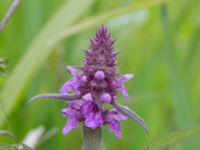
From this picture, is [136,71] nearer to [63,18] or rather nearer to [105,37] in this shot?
[63,18]

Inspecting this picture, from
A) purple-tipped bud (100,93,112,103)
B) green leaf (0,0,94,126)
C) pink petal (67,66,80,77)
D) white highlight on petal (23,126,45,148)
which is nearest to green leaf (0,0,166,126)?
green leaf (0,0,94,126)

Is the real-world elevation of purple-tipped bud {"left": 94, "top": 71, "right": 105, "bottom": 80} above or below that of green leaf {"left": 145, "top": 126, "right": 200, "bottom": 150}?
above

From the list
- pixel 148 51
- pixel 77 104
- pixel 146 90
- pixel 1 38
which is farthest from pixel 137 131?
pixel 77 104

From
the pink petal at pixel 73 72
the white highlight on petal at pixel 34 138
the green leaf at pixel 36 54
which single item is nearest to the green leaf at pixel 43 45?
the green leaf at pixel 36 54

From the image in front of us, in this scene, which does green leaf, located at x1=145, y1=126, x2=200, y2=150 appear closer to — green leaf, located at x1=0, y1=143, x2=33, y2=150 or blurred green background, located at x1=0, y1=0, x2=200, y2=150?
green leaf, located at x1=0, y1=143, x2=33, y2=150

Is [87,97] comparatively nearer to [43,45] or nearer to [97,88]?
[97,88]

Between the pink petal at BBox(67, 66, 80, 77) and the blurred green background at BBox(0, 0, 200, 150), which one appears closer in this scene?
the pink petal at BBox(67, 66, 80, 77)

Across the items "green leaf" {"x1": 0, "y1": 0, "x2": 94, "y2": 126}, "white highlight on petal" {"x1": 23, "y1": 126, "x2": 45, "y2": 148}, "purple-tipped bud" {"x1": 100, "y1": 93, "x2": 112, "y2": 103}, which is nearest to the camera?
"purple-tipped bud" {"x1": 100, "y1": 93, "x2": 112, "y2": 103}
